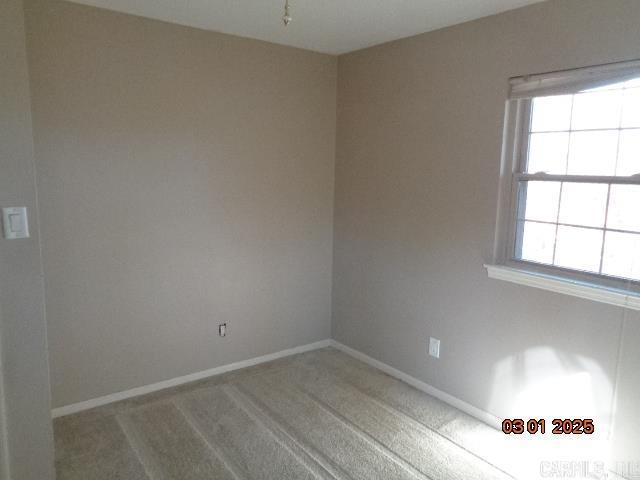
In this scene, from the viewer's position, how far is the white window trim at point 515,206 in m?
2.19

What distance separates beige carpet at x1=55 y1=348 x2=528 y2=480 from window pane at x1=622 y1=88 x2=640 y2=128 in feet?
5.94

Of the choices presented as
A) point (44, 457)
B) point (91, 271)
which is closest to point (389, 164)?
point (91, 271)

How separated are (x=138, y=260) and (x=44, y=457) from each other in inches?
50.4

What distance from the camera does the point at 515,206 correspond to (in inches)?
104

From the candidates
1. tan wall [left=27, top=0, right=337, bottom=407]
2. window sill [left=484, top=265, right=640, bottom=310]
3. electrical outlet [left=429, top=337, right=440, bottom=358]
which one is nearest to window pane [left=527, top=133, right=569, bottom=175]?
window sill [left=484, top=265, right=640, bottom=310]

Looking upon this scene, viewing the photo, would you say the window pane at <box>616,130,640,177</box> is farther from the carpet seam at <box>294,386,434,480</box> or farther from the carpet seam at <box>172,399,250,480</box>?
the carpet seam at <box>172,399,250,480</box>

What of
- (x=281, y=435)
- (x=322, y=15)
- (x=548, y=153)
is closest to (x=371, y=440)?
(x=281, y=435)

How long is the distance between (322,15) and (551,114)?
55.9 inches

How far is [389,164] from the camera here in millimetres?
3346

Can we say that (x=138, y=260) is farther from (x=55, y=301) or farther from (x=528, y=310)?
(x=528, y=310)

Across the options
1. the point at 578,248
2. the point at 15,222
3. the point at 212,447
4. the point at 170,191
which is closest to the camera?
the point at 15,222

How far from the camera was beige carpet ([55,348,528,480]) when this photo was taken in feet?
7.73

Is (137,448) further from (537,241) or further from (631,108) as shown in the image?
(631,108)

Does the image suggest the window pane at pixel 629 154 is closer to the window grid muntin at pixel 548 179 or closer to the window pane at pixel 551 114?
the window grid muntin at pixel 548 179
